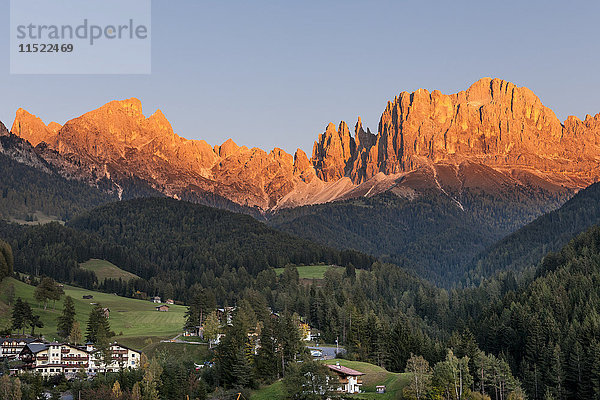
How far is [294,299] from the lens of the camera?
656 ft

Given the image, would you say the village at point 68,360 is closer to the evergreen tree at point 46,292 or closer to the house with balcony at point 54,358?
the house with balcony at point 54,358

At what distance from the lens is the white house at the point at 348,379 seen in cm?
9981

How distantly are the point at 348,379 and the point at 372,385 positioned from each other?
15.1 ft

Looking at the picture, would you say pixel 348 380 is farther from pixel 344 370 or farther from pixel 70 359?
pixel 70 359

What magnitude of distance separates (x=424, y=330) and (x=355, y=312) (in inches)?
1945

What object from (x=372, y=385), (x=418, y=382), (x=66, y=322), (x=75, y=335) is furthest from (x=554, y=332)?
(x=66, y=322)

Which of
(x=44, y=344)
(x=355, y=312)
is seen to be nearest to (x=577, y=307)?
(x=355, y=312)

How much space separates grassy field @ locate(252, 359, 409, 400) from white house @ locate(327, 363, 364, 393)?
1291 millimetres

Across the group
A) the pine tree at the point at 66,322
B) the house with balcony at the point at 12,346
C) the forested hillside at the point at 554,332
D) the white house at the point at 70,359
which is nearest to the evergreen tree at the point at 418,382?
the forested hillside at the point at 554,332

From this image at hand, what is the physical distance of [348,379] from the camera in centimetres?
10094

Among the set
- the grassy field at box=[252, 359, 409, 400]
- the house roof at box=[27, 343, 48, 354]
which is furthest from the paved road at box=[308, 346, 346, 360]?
the house roof at box=[27, 343, 48, 354]

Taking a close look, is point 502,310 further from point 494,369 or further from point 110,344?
point 110,344

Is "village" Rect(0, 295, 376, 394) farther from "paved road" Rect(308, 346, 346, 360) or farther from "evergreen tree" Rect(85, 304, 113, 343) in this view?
"evergreen tree" Rect(85, 304, 113, 343)

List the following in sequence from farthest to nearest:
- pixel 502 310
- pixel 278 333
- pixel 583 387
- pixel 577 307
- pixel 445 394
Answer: pixel 502 310 < pixel 577 307 < pixel 278 333 < pixel 583 387 < pixel 445 394
